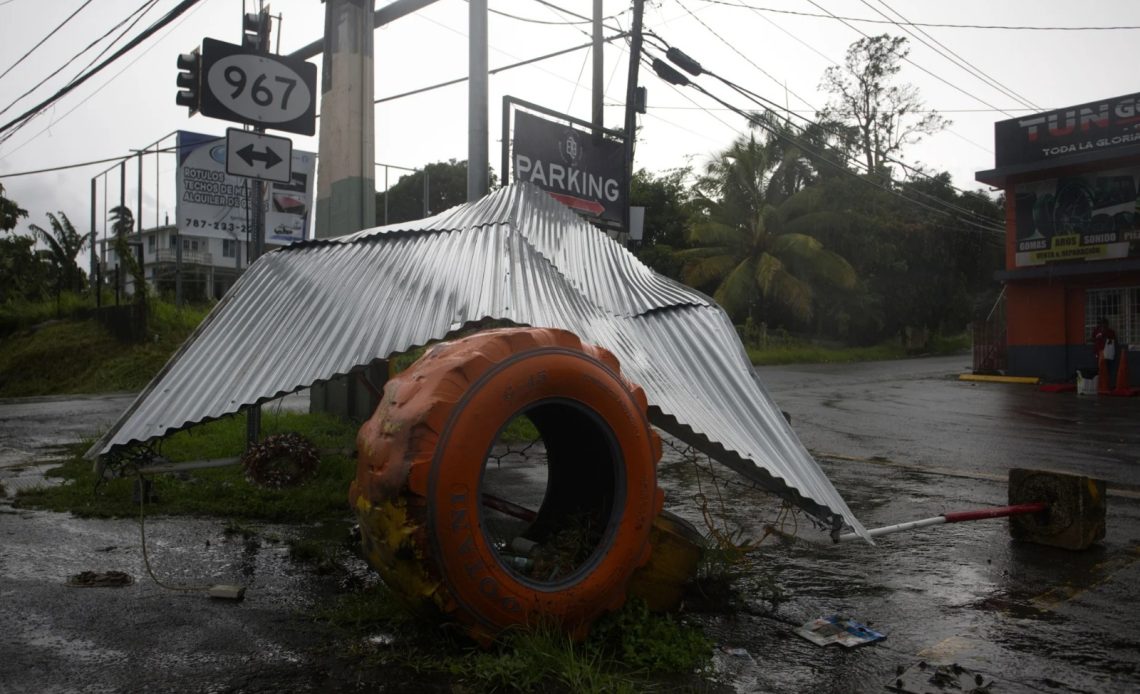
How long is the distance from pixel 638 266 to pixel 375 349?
2.76 meters

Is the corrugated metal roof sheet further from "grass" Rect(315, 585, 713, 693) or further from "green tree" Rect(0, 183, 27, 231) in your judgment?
"green tree" Rect(0, 183, 27, 231)

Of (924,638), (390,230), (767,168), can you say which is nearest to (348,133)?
(390,230)

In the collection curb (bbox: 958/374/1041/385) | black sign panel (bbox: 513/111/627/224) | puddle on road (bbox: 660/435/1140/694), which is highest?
black sign panel (bbox: 513/111/627/224)

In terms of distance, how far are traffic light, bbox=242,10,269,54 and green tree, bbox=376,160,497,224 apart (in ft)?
110

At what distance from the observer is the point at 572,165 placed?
1695cm

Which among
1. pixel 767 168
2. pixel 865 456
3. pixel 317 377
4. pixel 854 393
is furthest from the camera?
pixel 767 168

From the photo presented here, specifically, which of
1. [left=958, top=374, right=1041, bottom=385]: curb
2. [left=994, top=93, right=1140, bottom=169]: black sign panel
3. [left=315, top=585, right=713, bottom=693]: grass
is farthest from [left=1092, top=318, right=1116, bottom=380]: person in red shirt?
[left=315, top=585, right=713, bottom=693]: grass

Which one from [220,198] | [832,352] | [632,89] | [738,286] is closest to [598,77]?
[632,89]

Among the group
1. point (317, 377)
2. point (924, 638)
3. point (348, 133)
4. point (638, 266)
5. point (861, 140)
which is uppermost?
point (861, 140)

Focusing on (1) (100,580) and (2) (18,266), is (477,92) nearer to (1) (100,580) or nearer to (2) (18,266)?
(1) (100,580)

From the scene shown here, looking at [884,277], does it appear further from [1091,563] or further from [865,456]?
[1091,563]

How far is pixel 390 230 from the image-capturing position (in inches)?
234

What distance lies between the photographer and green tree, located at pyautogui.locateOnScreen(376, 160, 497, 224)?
46062 mm

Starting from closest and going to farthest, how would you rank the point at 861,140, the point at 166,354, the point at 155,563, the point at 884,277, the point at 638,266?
the point at 155,563
the point at 638,266
the point at 166,354
the point at 884,277
the point at 861,140
